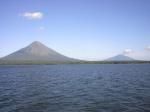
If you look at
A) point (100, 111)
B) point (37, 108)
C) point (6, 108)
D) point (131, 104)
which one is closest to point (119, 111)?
point (100, 111)

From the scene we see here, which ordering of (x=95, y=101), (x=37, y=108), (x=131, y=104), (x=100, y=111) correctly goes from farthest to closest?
(x=95, y=101) → (x=131, y=104) → (x=37, y=108) → (x=100, y=111)

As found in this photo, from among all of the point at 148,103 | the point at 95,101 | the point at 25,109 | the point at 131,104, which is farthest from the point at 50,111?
the point at 148,103

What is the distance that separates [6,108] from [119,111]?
11471mm

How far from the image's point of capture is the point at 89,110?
1848 centimetres

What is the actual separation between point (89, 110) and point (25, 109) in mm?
6452

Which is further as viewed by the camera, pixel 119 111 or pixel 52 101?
pixel 52 101

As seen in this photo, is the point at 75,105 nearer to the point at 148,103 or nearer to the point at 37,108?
the point at 37,108

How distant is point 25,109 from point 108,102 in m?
9.23

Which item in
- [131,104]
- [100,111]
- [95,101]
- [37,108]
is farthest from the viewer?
[95,101]

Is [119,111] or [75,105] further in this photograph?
[75,105]

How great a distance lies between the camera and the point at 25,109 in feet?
62.3

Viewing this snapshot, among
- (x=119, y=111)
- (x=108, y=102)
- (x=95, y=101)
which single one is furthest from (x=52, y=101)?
(x=119, y=111)

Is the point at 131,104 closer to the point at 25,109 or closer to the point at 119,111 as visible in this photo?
the point at 119,111

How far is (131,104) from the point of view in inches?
812
